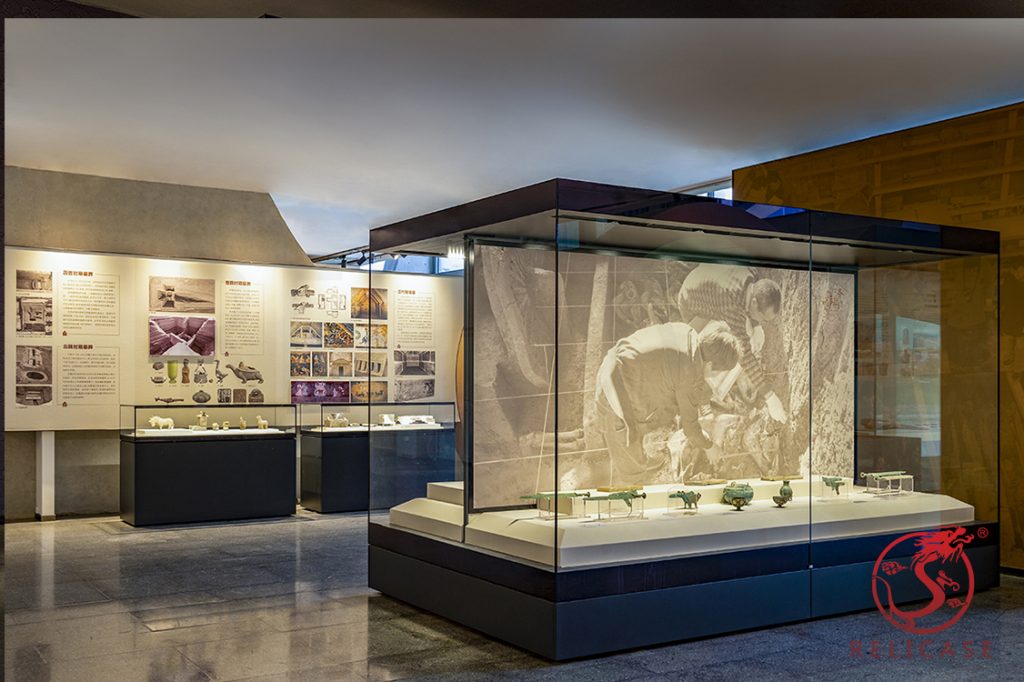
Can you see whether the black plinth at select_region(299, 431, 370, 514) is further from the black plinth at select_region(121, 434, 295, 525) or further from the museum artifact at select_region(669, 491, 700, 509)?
the museum artifact at select_region(669, 491, 700, 509)

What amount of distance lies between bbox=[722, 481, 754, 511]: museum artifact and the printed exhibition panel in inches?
254

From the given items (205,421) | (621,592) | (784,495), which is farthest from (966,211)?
(205,421)

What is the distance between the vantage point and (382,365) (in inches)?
279

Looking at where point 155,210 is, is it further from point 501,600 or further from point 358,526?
point 501,600

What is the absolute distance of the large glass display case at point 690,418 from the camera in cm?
556

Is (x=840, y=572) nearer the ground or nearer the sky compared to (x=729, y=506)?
nearer the ground

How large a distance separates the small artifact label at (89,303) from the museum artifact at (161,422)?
1.38 meters

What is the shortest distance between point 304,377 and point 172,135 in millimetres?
3907

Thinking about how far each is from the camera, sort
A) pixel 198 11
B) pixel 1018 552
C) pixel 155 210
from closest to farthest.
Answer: pixel 198 11 → pixel 1018 552 → pixel 155 210

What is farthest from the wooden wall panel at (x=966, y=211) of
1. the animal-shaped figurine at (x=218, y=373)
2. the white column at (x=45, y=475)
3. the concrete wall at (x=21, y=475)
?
the concrete wall at (x=21, y=475)

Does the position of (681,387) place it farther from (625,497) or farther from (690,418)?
(625,497)

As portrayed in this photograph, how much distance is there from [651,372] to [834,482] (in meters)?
1.55

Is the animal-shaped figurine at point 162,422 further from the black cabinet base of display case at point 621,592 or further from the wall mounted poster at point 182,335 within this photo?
the black cabinet base of display case at point 621,592

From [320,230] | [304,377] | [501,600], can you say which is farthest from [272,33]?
[320,230]
